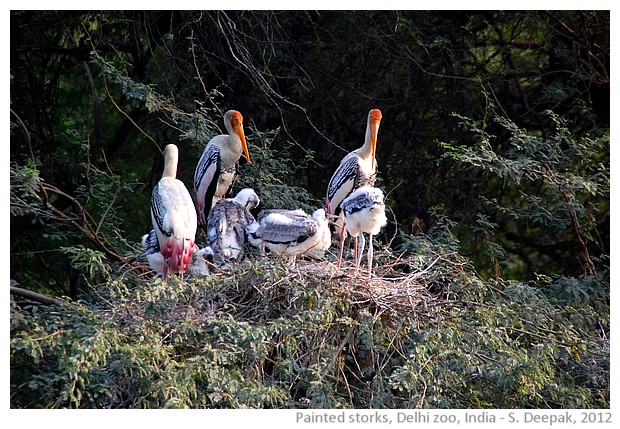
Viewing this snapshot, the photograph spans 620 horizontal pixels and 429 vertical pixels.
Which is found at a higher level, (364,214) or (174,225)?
(364,214)

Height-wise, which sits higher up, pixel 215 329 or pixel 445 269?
pixel 445 269

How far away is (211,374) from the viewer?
6102 mm

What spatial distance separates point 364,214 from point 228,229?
37.2 inches

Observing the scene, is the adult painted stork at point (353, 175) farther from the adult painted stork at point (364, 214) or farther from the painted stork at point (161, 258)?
the painted stork at point (161, 258)

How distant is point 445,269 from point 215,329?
1.72m

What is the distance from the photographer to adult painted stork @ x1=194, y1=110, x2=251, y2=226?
8.82 metres

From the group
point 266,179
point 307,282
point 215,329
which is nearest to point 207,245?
point 266,179

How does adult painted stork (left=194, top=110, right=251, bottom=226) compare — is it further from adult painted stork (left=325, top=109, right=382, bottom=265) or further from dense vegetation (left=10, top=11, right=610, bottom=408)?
adult painted stork (left=325, top=109, right=382, bottom=265)

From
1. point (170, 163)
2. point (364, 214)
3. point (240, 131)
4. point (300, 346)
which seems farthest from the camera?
point (240, 131)

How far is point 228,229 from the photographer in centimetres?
797

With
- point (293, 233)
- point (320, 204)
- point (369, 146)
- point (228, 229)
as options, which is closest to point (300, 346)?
point (293, 233)

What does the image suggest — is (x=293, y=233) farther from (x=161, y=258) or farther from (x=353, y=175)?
(x=353, y=175)

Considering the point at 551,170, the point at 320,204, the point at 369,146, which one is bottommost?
the point at 320,204
